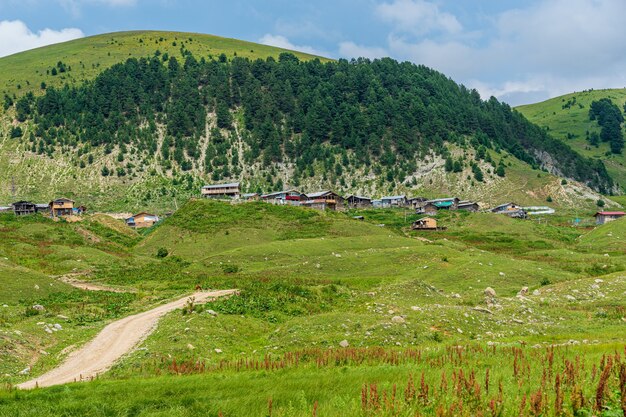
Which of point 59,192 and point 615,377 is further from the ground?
point 59,192

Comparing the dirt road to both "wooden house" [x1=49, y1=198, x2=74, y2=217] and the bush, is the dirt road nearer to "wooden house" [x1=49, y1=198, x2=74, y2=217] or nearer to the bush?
the bush

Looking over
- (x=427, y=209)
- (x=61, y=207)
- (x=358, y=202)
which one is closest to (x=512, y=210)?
(x=427, y=209)

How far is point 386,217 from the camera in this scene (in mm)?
147750

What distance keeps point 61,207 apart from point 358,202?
298 feet

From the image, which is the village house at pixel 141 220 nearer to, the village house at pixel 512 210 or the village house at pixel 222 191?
the village house at pixel 222 191

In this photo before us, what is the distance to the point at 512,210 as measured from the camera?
158500 mm

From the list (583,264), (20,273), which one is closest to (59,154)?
(20,273)

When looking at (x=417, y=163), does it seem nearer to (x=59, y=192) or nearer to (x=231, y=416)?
(x=59, y=192)

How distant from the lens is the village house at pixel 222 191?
163625 millimetres

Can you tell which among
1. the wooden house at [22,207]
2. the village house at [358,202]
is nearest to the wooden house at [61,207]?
the wooden house at [22,207]

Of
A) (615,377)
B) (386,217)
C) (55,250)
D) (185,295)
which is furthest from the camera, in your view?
(386,217)

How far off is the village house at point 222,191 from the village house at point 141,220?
2277 centimetres

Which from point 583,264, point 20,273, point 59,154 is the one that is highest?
point 59,154

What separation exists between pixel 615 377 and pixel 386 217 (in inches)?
5244
